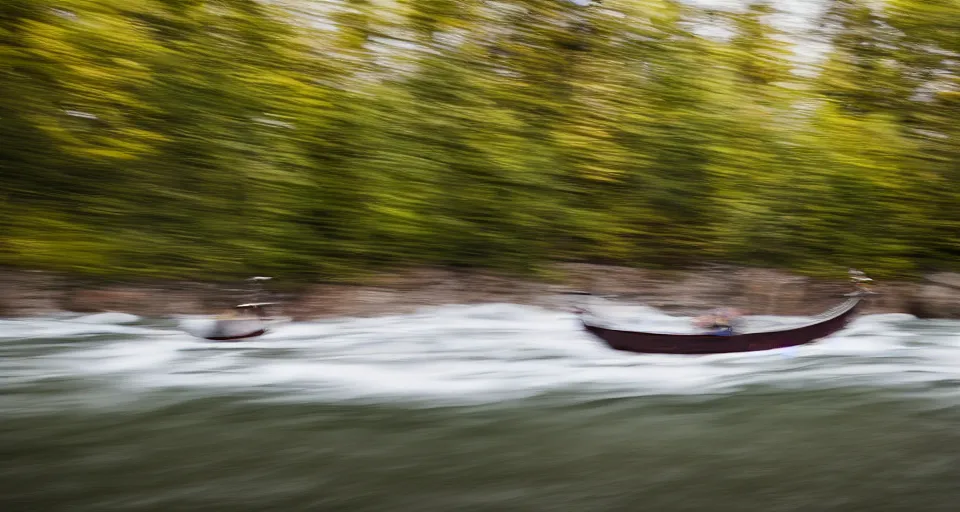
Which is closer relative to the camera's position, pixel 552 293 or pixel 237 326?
pixel 237 326

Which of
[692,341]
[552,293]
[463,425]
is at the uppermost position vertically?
[463,425]

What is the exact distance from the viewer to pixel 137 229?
884 cm

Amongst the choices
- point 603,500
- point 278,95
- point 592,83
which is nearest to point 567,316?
point 592,83

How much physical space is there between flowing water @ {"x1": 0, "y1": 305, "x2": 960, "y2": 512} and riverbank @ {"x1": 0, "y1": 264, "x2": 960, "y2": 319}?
96 centimetres

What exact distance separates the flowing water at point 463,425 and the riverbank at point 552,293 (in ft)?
3.14

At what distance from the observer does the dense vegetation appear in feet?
28.2

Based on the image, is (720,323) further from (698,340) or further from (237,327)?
(237,327)

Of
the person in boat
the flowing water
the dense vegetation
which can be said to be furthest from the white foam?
the dense vegetation

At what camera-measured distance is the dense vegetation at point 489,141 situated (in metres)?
8.59

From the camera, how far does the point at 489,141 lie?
9766 mm

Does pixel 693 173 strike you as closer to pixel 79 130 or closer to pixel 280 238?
pixel 280 238

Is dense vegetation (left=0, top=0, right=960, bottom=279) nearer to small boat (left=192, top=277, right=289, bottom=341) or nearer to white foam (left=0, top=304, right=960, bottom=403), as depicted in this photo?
white foam (left=0, top=304, right=960, bottom=403)

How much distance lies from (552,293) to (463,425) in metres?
5.23

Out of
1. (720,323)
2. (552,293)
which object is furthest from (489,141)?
(720,323)
